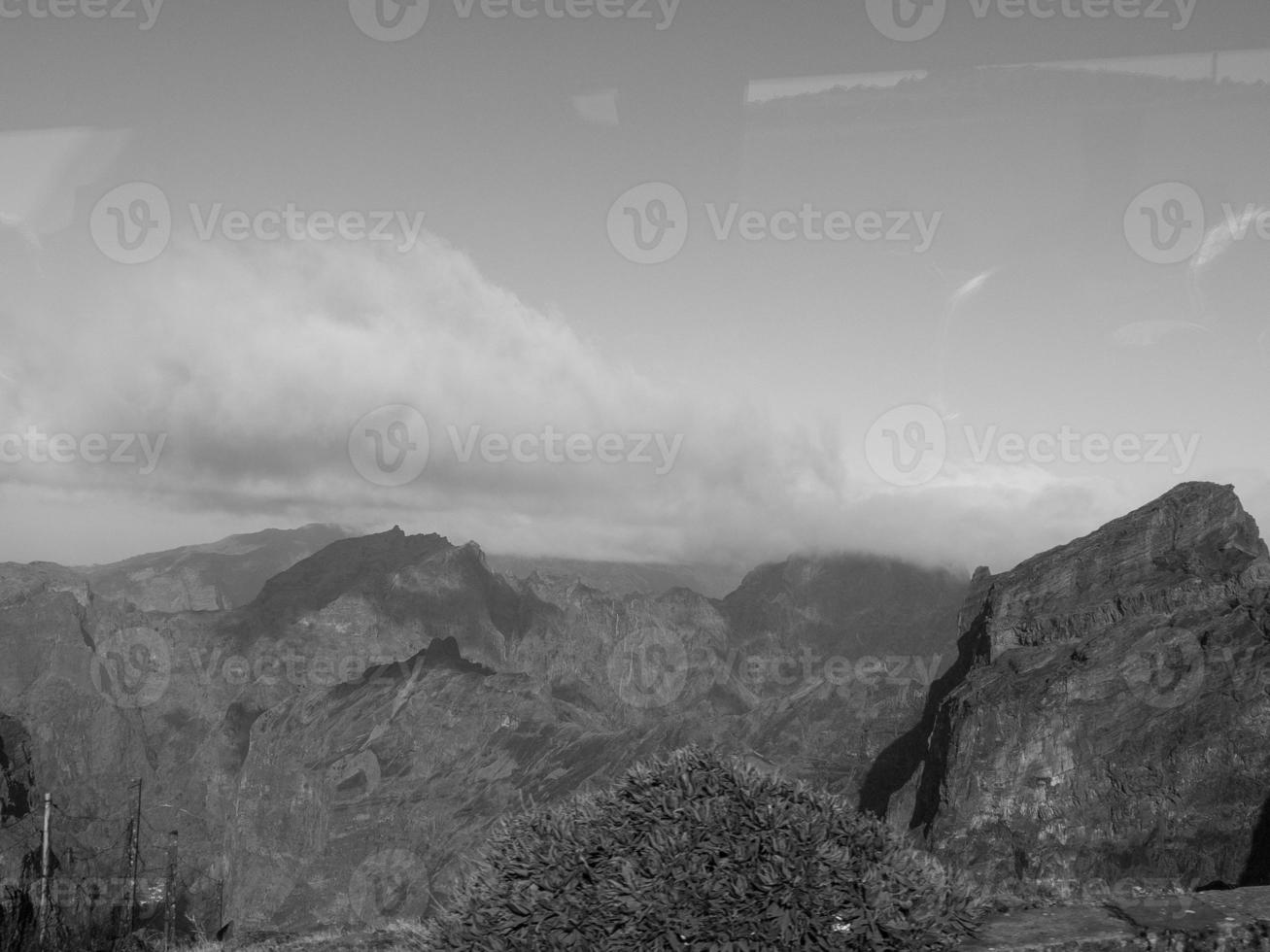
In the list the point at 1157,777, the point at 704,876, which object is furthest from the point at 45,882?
the point at 1157,777

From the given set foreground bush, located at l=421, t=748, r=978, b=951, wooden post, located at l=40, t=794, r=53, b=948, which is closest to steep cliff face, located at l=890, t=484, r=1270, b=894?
wooden post, located at l=40, t=794, r=53, b=948

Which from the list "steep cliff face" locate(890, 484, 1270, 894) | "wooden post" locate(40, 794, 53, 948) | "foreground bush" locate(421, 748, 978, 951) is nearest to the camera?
"foreground bush" locate(421, 748, 978, 951)

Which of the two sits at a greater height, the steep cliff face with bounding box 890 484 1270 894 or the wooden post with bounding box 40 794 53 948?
the wooden post with bounding box 40 794 53 948

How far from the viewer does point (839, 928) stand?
19.1 ft

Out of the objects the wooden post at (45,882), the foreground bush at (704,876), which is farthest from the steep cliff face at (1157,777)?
the foreground bush at (704,876)

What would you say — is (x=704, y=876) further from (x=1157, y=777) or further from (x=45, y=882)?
(x=1157, y=777)

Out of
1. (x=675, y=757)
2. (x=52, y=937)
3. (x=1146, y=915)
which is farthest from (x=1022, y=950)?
(x=52, y=937)

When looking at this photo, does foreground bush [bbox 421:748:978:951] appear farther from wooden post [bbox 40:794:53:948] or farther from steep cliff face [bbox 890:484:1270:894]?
steep cliff face [bbox 890:484:1270:894]

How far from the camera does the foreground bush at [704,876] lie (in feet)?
19.1

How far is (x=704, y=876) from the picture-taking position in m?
5.90

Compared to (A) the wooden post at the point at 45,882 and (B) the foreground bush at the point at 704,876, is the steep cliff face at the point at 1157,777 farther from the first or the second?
(B) the foreground bush at the point at 704,876

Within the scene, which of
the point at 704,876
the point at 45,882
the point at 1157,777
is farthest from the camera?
the point at 1157,777

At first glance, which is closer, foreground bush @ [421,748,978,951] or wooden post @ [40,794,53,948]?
foreground bush @ [421,748,978,951]

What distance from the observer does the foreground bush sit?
5812 mm
